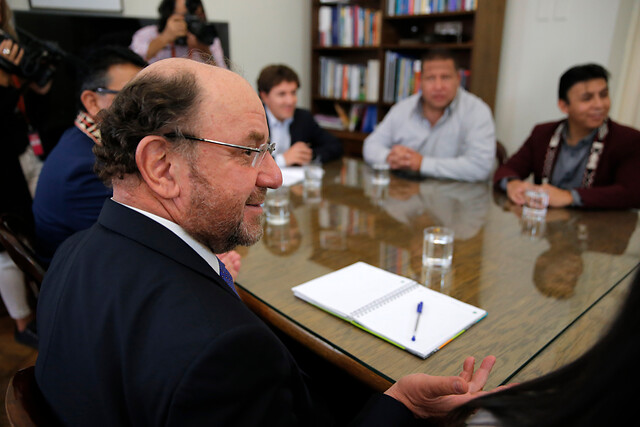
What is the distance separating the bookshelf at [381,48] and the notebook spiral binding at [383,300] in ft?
8.45

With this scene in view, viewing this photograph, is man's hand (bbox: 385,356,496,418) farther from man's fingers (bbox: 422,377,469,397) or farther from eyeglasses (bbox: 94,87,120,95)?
eyeglasses (bbox: 94,87,120,95)

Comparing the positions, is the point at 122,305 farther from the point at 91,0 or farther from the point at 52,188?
the point at 91,0

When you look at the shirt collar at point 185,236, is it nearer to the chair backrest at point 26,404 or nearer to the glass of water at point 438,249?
the chair backrest at point 26,404

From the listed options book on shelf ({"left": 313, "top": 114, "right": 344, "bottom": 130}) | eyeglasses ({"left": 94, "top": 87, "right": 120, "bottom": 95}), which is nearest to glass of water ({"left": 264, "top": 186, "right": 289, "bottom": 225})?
eyeglasses ({"left": 94, "top": 87, "right": 120, "bottom": 95})

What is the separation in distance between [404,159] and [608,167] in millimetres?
937

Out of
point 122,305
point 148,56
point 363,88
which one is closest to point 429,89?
point 363,88

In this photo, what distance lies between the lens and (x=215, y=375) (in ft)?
1.84

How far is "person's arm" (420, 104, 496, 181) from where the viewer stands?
2338 millimetres

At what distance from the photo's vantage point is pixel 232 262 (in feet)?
4.05

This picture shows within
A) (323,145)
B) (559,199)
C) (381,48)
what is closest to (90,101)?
(323,145)

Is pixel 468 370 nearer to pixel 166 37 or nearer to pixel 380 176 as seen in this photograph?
pixel 380 176

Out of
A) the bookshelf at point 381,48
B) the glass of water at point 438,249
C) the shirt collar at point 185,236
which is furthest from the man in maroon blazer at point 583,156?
the shirt collar at point 185,236

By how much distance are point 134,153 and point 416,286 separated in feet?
2.43

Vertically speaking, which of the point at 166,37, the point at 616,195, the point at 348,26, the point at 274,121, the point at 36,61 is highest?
the point at 348,26
